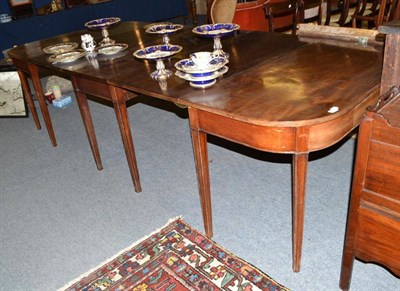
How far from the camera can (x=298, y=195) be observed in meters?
1.33

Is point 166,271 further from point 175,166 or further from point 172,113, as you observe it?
point 172,113

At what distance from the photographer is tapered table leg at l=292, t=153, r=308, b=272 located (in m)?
1.25

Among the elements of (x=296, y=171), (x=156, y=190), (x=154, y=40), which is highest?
(x=154, y=40)

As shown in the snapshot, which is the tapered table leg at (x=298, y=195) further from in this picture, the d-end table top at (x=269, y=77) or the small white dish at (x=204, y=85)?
the small white dish at (x=204, y=85)

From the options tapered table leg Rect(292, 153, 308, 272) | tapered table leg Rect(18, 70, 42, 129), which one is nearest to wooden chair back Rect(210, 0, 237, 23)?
tapered table leg Rect(18, 70, 42, 129)

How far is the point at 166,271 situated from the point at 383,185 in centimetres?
94

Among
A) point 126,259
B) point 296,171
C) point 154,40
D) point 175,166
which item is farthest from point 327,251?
point 154,40

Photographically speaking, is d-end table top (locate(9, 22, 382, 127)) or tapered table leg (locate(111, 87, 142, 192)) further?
tapered table leg (locate(111, 87, 142, 192))

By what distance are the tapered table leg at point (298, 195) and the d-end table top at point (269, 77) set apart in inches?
6.7

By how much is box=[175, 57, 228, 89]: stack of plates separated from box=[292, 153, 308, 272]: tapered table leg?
447 millimetres

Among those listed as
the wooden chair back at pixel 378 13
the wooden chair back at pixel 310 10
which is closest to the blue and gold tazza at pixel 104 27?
the wooden chair back at pixel 310 10

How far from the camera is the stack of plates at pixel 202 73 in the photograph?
144cm

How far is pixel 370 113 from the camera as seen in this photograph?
3.46 feet

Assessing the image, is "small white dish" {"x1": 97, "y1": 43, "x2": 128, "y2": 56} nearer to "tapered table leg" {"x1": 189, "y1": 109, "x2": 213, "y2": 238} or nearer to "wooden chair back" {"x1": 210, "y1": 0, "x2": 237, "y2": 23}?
"wooden chair back" {"x1": 210, "y1": 0, "x2": 237, "y2": 23}
